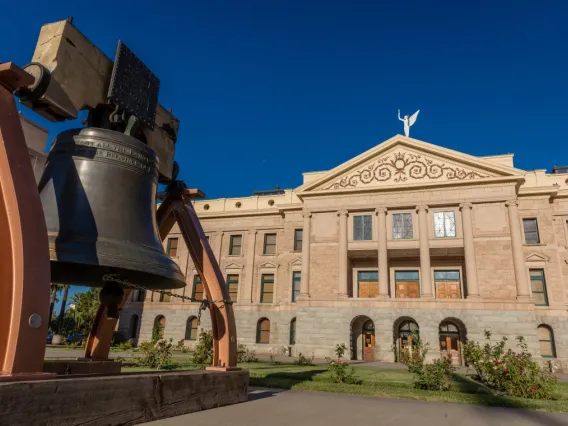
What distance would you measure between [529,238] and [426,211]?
25.1 ft

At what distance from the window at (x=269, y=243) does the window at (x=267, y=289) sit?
2.22 meters

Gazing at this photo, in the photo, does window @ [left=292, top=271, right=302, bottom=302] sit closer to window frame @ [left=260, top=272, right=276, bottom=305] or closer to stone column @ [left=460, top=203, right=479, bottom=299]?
window frame @ [left=260, top=272, right=276, bottom=305]

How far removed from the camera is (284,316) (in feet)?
108

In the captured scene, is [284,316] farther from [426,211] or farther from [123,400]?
[123,400]

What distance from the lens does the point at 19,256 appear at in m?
3.47

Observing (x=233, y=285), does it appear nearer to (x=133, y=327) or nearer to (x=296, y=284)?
(x=296, y=284)

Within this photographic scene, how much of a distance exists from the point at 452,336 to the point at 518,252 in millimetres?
7265

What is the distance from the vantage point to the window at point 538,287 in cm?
2728

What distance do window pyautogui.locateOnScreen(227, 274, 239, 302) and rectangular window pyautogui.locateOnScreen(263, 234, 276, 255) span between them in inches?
143

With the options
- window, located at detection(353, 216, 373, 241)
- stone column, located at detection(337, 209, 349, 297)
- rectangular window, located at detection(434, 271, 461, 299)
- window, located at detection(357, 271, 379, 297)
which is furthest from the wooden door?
window, located at detection(353, 216, 373, 241)

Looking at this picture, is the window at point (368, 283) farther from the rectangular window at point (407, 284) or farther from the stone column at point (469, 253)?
the stone column at point (469, 253)

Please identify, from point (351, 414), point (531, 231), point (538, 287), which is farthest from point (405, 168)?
point (351, 414)

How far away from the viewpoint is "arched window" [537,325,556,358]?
26086 mm

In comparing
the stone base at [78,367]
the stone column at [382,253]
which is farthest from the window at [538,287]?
the stone base at [78,367]
